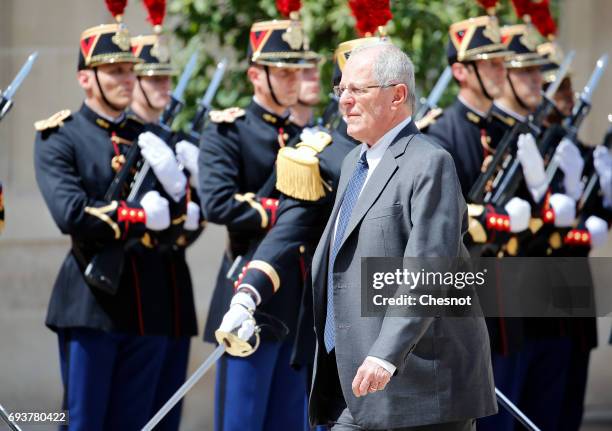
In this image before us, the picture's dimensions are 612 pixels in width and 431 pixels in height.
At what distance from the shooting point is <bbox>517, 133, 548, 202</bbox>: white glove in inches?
255

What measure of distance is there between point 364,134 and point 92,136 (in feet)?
7.41

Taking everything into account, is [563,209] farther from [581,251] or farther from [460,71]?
[460,71]

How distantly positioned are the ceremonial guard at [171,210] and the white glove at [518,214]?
1.39 meters

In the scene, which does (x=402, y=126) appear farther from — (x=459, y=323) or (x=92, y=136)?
(x=92, y=136)

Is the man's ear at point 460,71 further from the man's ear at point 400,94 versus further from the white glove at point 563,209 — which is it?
the man's ear at point 400,94

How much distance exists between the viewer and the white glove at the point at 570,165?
6.98 metres

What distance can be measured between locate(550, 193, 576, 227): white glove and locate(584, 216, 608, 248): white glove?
41cm

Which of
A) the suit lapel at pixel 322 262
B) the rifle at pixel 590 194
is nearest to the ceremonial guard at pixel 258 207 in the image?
the suit lapel at pixel 322 262

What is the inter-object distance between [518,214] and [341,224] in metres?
2.37

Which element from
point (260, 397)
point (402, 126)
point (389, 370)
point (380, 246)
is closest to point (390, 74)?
point (402, 126)

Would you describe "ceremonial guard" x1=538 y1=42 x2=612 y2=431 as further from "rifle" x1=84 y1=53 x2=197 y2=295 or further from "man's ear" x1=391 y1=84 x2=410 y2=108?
"man's ear" x1=391 y1=84 x2=410 y2=108

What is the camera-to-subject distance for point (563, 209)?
264 inches

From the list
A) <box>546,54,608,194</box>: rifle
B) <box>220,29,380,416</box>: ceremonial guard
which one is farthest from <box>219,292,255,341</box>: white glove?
<box>546,54,608,194</box>: rifle

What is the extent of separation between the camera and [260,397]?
5617mm
